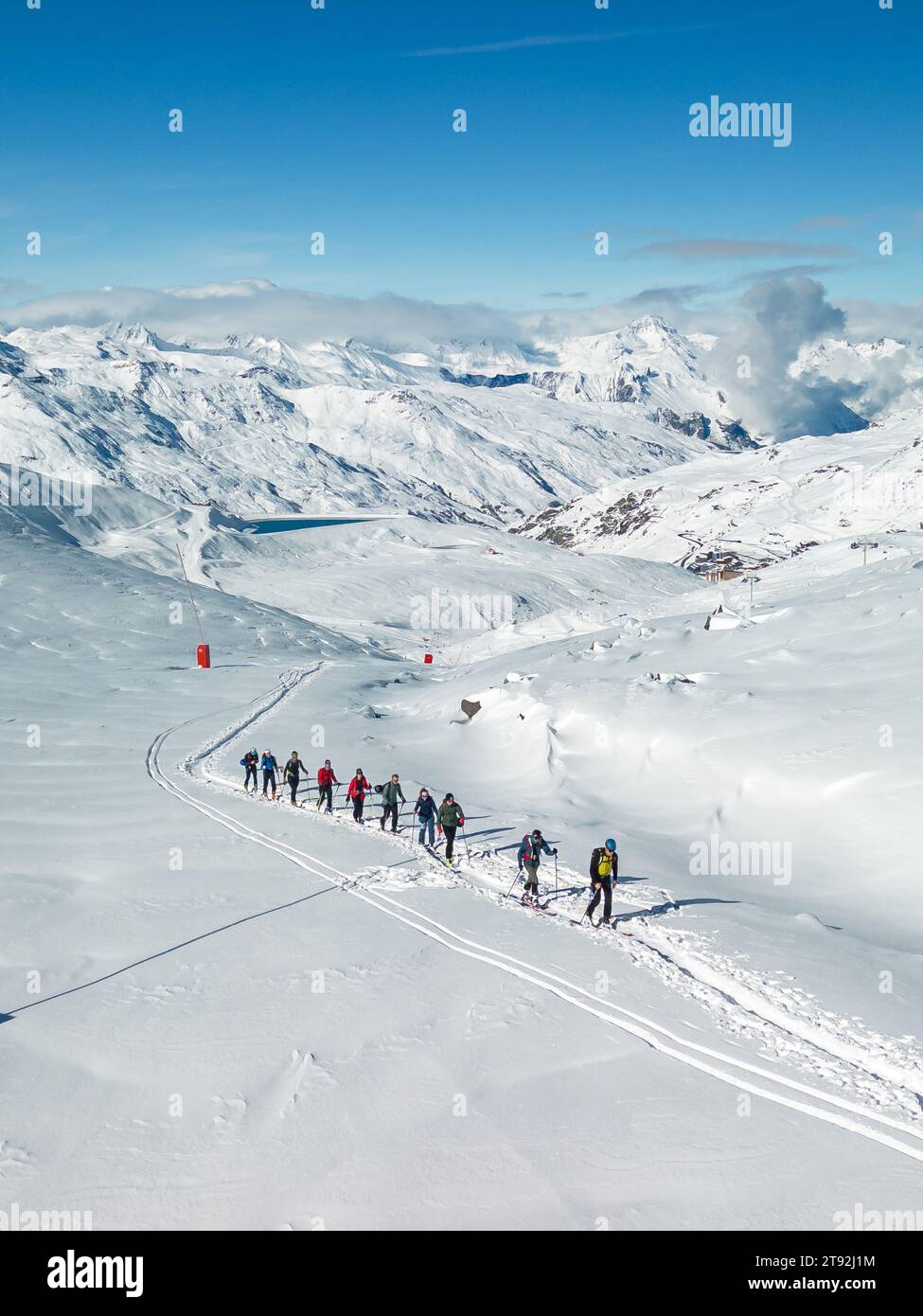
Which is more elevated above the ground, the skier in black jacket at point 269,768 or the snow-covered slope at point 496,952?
the skier in black jacket at point 269,768

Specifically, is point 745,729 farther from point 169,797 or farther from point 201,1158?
point 201,1158

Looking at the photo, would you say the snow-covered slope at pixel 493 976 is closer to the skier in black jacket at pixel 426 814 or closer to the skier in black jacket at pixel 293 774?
the skier in black jacket at pixel 426 814

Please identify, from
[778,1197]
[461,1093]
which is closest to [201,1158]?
[461,1093]

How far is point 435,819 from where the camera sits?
23.5m

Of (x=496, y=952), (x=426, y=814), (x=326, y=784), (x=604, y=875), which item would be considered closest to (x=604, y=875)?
(x=604, y=875)

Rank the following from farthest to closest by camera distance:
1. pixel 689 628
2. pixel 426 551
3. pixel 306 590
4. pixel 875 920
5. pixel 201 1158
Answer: pixel 426 551
pixel 306 590
pixel 689 628
pixel 875 920
pixel 201 1158

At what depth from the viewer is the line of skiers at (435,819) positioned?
16938mm

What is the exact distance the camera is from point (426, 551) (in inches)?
6329

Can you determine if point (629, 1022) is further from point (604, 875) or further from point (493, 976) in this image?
point (604, 875)

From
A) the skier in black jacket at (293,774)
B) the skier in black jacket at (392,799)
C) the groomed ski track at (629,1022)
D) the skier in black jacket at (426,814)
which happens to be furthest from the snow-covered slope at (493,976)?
the skier in black jacket at (293,774)

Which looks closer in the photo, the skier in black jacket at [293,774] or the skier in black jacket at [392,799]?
the skier in black jacket at [392,799]

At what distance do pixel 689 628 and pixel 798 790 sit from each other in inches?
753

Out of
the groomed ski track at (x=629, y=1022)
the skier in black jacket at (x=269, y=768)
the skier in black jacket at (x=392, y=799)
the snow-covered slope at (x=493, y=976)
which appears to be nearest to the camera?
the snow-covered slope at (x=493, y=976)
